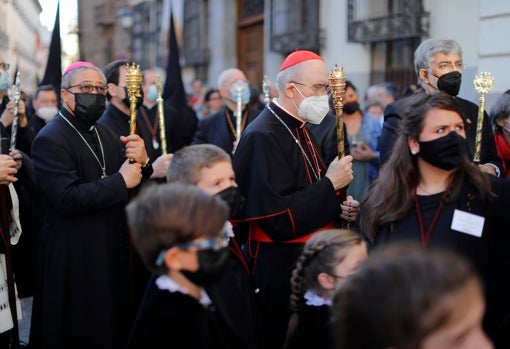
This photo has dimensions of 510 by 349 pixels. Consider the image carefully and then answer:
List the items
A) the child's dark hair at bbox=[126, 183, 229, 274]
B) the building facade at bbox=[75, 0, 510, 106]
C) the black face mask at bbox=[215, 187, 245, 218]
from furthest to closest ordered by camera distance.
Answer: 1. the building facade at bbox=[75, 0, 510, 106]
2. the black face mask at bbox=[215, 187, 245, 218]
3. the child's dark hair at bbox=[126, 183, 229, 274]

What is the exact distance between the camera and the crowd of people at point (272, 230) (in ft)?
→ 5.77

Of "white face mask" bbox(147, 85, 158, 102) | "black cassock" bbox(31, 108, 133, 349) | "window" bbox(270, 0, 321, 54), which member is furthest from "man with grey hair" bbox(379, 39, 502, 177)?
"window" bbox(270, 0, 321, 54)

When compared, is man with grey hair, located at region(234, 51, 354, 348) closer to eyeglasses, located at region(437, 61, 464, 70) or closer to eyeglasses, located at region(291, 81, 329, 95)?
eyeglasses, located at region(291, 81, 329, 95)

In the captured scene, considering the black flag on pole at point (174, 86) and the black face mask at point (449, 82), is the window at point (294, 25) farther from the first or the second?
the black face mask at point (449, 82)

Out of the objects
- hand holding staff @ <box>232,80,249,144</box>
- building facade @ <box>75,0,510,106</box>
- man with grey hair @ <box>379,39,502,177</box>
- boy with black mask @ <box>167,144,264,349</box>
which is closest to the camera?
boy with black mask @ <box>167,144,264,349</box>

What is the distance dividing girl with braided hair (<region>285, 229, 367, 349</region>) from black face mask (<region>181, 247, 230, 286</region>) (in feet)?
1.86

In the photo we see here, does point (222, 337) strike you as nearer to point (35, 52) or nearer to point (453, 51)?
point (453, 51)

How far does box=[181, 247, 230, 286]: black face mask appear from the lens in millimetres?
2473

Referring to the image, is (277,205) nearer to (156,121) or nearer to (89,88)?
(89,88)

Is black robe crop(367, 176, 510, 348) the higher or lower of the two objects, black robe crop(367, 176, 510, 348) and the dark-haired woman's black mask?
the lower

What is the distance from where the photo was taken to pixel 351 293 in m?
1.75

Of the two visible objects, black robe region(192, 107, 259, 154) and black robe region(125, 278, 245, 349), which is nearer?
black robe region(125, 278, 245, 349)

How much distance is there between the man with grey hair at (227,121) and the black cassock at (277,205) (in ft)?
11.7

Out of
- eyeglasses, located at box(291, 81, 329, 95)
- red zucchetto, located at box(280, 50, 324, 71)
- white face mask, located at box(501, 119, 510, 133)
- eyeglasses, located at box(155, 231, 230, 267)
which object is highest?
red zucchetto, located at box(280, 50, 324, 71)
